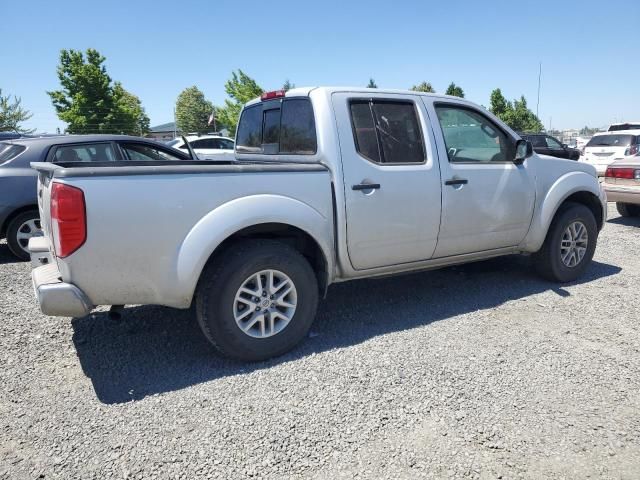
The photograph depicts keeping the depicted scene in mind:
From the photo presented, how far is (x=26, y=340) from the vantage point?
3.62 m

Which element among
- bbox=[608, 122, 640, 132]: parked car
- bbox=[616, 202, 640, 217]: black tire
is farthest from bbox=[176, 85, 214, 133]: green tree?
bbox=[616, 202, 640, 217]: black tire

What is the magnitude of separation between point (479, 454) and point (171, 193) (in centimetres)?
223

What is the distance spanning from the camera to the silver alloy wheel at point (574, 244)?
4840 millimetres

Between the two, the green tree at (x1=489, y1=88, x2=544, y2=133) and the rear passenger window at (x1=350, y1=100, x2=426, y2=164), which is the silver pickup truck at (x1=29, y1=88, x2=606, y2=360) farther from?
the green tree at (x1=489, y1=88, x2=544, y2=133)

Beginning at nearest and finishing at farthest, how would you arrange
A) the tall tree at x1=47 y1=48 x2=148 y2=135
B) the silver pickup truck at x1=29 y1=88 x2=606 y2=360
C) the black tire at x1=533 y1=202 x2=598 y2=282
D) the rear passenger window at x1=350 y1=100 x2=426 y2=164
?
the silver pickup truck at x1=29 y1=88 x2=606 y2=360, the rear passenger window at x1=350 y1=100 x2=426 y2=164, the black tire at x1=533 y1=202 x2=598 y2=282, the tall tree at x1=47 y1=48 x2=148 y2=135

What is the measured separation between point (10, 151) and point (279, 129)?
404 centimetres

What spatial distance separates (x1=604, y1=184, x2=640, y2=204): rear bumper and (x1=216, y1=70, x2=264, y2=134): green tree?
31.4m

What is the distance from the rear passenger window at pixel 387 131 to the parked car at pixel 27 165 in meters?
3.53

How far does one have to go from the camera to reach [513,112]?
38.2m

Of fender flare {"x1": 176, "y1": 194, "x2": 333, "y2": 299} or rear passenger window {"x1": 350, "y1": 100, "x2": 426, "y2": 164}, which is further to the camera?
rear passenger window {"x1": 350, "y1": 100, "x2": 426, "y2": 164}

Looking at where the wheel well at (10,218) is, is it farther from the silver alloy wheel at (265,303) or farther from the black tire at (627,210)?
the black tire at (627,210)

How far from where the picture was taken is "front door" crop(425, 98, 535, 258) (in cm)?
397

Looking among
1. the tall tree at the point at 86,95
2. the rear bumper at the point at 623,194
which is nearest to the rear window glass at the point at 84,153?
the rear bumper at the point at 623,194

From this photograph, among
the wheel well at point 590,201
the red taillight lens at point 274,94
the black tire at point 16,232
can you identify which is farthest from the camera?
the black tire at point 16,232
